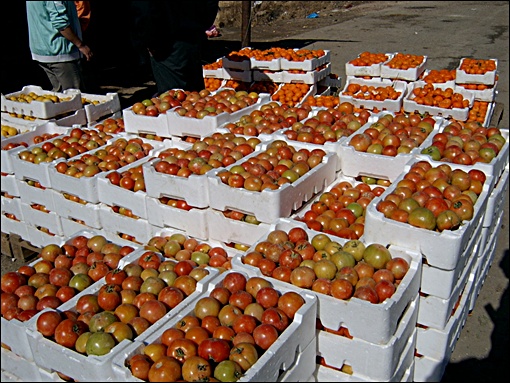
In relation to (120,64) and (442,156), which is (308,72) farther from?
(120,64)

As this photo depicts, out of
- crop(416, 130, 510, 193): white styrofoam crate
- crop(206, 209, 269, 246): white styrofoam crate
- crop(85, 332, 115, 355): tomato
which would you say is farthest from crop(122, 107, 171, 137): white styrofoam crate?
crop(85, 332, 115, 355): tomato

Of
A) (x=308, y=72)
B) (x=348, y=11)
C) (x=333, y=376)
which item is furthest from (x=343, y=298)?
(x=348, y=11)

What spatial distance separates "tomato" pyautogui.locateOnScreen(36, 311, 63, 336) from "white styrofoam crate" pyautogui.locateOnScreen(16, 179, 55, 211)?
2040 millimetres

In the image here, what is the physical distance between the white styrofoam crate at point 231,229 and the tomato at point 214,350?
48.0 inches

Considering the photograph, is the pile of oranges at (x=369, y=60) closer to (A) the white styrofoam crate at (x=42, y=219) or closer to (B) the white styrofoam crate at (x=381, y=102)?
(B) the white styrofoam crate at (x=381, y=102)

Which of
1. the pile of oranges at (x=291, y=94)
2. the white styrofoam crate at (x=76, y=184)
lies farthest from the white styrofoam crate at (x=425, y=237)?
the pile of oranges at (x=291, y=94)

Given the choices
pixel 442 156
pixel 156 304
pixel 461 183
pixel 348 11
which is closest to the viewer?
pixel 156 304

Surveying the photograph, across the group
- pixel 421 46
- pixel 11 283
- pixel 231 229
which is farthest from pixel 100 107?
pixel 421 46

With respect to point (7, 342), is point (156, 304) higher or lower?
higher

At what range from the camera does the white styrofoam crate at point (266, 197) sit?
11.2 feet

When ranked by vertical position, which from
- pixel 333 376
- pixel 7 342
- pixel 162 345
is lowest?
pixel 333 376

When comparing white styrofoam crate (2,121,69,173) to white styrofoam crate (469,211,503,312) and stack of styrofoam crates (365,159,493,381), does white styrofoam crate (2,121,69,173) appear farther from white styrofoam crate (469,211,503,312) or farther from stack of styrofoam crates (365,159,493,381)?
white styrofoam crate (469,211,503,312)

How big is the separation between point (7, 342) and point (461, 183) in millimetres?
2976

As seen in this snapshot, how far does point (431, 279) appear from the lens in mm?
3000
